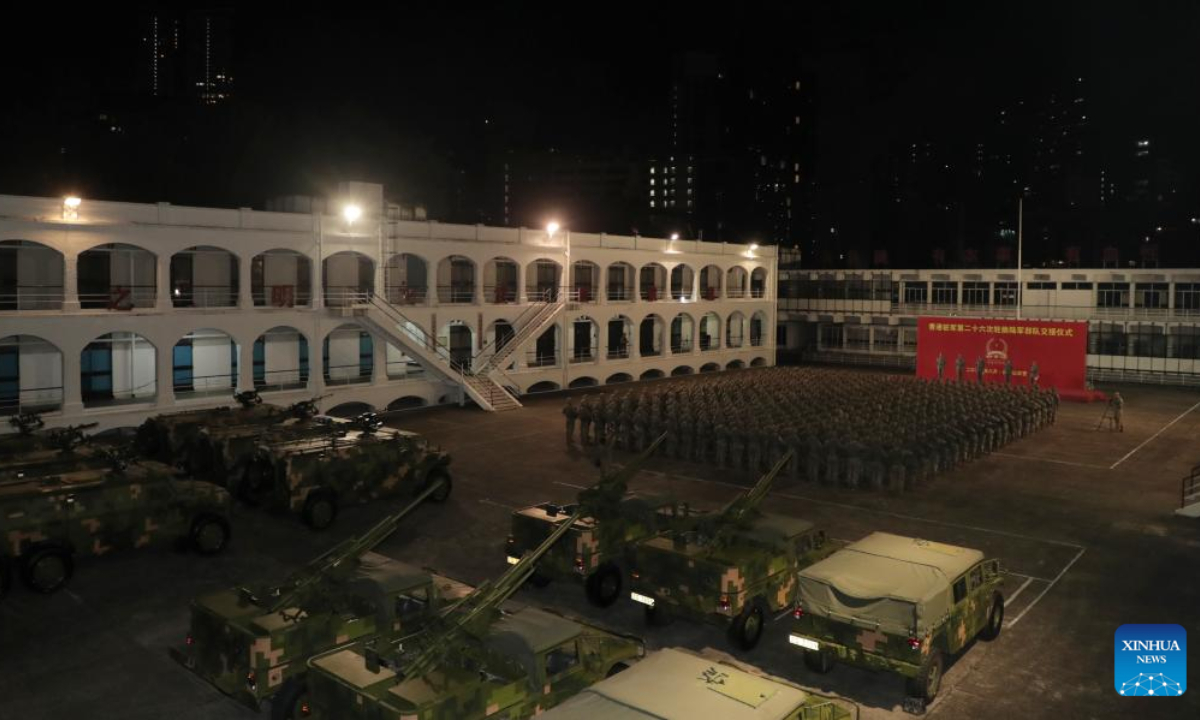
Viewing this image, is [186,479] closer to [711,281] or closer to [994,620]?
[994,620]

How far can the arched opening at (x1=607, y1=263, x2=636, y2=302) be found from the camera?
155ft

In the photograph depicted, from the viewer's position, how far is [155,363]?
2945 centimetres

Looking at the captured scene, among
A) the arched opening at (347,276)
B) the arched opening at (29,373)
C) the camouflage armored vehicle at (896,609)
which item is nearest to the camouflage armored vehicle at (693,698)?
the camouflage armored vehicle at (896,609)

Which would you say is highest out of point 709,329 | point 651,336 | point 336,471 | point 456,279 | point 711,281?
point 711,281

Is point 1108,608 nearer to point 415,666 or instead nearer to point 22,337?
point 415,666

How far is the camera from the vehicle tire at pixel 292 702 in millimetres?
9672

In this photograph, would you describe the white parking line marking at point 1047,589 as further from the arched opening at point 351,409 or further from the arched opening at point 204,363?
the arched opening at point 204,363

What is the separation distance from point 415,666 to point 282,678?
2444mm

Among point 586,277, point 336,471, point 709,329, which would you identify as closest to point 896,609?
point 336,471

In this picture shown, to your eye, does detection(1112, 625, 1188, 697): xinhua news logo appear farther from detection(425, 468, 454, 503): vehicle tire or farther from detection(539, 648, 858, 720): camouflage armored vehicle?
detection(425, 468, 454, 503): vehicle tire

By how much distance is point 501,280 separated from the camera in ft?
139

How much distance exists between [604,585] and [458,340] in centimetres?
2719

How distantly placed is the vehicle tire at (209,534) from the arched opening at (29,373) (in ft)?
45.5

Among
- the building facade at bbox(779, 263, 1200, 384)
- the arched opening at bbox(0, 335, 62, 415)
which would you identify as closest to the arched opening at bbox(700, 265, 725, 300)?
the building facade at bbox(779, 263, 1200, 384)
